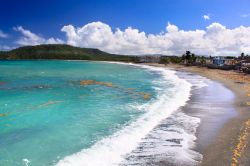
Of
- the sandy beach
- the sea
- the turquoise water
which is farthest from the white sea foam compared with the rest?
the sandy beach

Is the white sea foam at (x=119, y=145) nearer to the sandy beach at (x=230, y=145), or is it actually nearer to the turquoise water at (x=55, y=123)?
the turquoise water at (x=55, y=123)

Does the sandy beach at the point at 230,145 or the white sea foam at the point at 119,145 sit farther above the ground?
the sandy beach at the point at 230,145

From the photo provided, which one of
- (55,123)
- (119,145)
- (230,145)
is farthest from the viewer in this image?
(55,123)

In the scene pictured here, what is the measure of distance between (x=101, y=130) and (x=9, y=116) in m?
9.21

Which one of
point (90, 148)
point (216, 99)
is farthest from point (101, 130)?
point (216, 99)

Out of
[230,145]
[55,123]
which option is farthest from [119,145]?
[55,123]

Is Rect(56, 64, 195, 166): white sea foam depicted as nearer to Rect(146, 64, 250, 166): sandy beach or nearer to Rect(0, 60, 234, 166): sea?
Rect(0, 60, 234, 166): sea

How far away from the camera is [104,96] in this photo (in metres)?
31.7

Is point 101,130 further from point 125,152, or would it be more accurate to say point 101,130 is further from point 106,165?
point 106,165

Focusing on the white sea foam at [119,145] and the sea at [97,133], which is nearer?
the white sea foam at [119,145]

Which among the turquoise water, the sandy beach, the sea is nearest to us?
the sandy beach

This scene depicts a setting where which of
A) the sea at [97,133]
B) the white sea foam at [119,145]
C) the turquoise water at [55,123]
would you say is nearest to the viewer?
the white sea foam at [119,145]

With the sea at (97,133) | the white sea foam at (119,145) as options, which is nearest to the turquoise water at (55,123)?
the sea at (97,133)

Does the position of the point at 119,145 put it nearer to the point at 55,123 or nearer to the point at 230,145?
the point at 230,145
